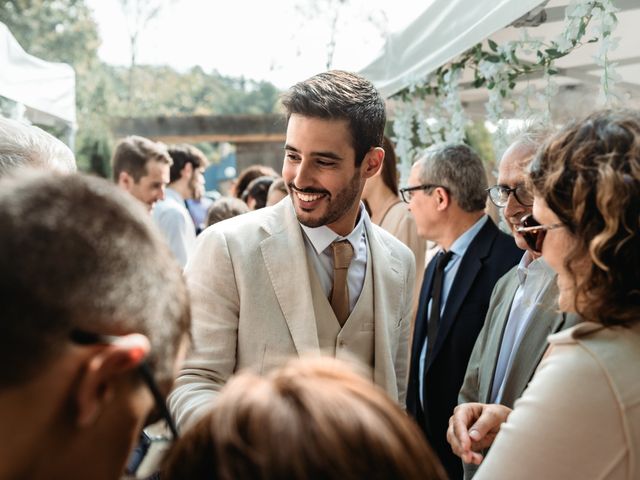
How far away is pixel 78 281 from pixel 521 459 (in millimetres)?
932

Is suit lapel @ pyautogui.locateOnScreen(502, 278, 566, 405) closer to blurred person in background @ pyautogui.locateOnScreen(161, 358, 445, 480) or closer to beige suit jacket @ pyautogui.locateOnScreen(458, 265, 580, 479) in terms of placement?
beige suit jacket @ pyautogui.locateOnScreen(458, 265, 580, 479)

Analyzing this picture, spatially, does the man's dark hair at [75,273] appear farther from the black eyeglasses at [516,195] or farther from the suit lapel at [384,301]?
the black eyeglasses at [516,195]

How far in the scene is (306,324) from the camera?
7.50ft

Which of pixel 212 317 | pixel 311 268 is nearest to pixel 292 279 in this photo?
pixel 311 268

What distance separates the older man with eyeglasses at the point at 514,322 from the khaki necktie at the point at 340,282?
52 centimetres

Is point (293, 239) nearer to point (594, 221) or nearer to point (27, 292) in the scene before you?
point (594, 221)

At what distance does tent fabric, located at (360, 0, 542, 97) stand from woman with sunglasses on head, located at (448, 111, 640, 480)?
5.16 feet

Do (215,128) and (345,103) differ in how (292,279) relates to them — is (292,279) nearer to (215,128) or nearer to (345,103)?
(345,103)

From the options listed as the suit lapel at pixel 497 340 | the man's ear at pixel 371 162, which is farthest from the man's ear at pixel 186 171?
the suit lapel at pixel 497 340

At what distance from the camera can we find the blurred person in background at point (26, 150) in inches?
75.2

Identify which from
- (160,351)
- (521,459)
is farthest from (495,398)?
(160,351)

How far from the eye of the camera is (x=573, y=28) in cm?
295

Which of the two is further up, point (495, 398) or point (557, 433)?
point (557, 433)

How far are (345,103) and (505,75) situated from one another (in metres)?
1.85
